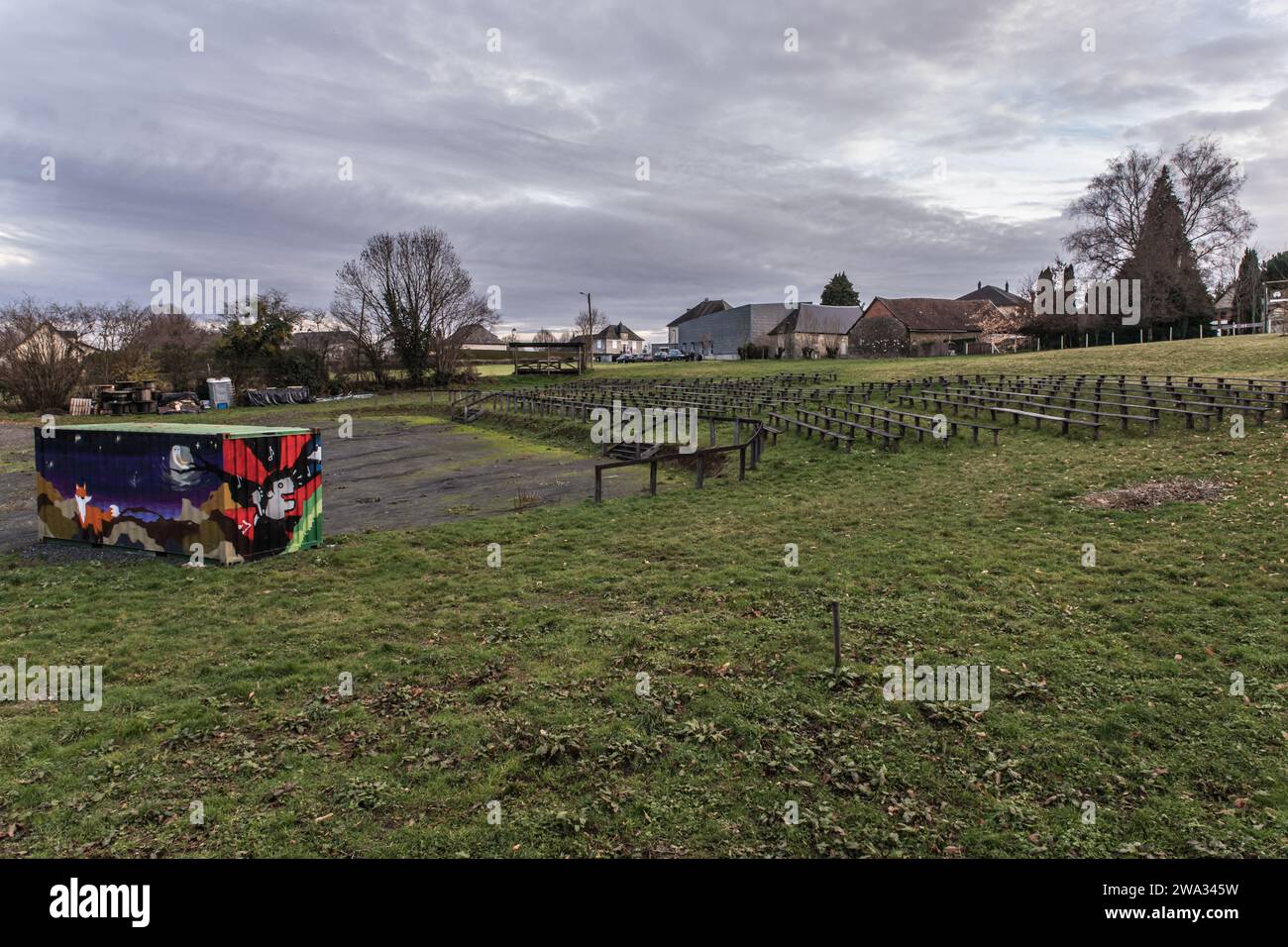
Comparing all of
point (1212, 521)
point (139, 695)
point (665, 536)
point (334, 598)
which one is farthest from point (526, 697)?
point (1212, 521)

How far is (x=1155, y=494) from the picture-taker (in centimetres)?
1120

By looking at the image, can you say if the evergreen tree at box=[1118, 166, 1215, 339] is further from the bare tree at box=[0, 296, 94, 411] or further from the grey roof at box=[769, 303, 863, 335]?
the bare tree at box=[0, 296, 94, 411]

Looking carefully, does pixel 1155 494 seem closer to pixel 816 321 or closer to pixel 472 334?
pixel 472 334

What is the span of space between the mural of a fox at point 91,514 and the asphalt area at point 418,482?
0.37 metres

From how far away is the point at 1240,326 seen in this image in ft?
158

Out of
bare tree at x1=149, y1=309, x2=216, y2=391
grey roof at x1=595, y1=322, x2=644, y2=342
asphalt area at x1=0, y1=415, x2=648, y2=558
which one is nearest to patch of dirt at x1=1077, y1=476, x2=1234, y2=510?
asphalt area at x1=0, y1=415, x2=648, y2=558

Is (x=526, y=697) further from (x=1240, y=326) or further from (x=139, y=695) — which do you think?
(x=1240, y=326)

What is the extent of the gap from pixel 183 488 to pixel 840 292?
8025 centimetres

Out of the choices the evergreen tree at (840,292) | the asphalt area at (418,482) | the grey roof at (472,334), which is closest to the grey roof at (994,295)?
the evergreen tree at (840,292)

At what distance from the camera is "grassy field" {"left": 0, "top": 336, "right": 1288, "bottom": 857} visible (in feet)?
13.2

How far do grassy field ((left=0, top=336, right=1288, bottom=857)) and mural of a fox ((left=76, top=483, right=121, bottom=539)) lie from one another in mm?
1004

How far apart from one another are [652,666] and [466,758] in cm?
197

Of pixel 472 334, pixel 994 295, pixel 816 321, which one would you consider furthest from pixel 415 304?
pixel 994 295

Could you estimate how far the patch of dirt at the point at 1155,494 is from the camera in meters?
10.8
